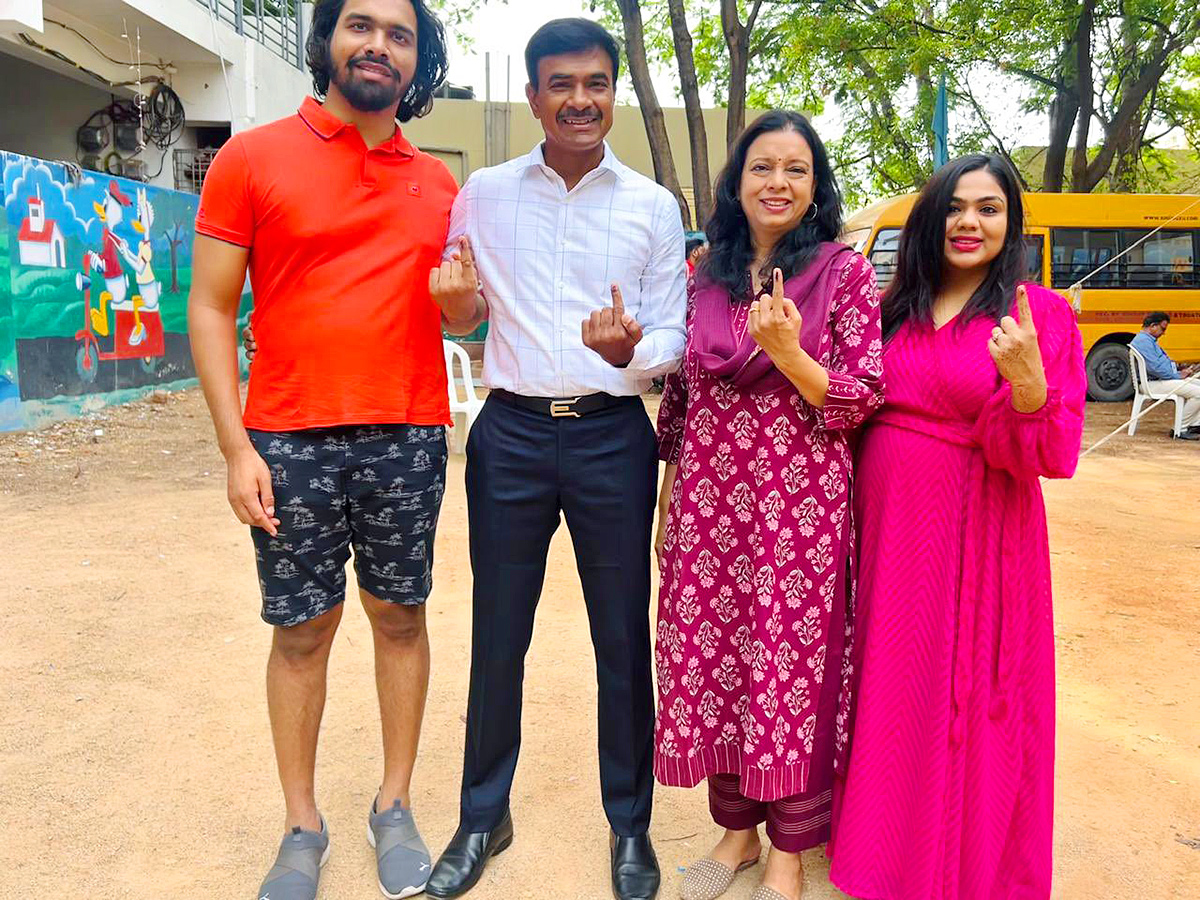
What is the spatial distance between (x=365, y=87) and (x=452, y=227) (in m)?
0.37

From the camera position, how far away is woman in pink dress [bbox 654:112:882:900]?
2.22 meters

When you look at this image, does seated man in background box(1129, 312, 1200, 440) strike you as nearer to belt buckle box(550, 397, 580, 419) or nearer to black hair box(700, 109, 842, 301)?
black hair box(700, 109, 842, 301)

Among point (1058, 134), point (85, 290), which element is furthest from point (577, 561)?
point (1058, 134)

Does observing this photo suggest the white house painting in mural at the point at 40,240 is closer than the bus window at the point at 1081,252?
Yes

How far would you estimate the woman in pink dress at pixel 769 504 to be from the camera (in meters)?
2.22

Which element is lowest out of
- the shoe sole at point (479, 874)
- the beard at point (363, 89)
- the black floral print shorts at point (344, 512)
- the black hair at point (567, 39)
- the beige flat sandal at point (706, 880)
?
the shoe sole at point (479, 874)

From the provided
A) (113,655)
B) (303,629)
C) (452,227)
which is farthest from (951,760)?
(113,655)

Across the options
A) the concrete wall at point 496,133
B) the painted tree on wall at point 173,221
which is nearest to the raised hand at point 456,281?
the painted tree on wall at point 173,221

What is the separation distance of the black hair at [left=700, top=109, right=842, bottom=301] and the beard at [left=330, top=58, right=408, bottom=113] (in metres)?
0.79

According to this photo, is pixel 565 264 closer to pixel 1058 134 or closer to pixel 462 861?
pixel 462 861

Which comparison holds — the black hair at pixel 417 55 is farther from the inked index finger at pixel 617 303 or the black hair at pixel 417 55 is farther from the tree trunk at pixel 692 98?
the tree trunk at pixel 692 98

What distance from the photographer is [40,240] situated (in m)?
8.75

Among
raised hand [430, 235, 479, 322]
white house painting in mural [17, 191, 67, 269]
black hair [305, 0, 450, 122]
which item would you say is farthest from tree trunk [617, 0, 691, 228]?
raised hand [430, 235, 479, 322]

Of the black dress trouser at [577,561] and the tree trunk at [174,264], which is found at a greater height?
the tree trunk at [174,264]
